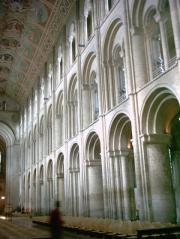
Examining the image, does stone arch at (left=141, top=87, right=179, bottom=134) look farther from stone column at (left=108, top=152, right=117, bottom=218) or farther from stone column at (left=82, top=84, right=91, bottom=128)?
stone column at (left=82, top=84, right=91, bottom=128)

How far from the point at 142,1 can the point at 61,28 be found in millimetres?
12284

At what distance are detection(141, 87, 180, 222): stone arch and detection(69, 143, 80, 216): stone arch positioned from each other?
339 inches

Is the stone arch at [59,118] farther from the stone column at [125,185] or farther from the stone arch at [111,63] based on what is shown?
the stone column at [125,185]

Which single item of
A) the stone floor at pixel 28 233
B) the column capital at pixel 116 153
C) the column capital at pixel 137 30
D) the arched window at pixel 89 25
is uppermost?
the arched window at pixel 89 25

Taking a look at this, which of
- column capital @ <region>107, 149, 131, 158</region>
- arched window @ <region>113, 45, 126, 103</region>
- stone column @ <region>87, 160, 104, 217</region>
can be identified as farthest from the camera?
→ stone column @ <region>87, 160, 104, 217</region>

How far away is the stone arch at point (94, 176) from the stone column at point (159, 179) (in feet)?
18.4

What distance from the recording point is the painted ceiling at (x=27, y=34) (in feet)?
78.4

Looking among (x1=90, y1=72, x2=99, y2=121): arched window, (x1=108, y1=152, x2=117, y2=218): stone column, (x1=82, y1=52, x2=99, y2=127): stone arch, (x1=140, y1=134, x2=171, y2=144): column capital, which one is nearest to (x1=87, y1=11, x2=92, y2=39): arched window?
(x1=82, y1=52, x2=99, y2=127): stone arch

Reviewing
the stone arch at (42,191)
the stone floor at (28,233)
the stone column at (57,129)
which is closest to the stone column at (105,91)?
the stone floor at (28,233)

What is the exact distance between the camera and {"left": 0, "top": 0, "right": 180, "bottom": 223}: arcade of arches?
12219mm

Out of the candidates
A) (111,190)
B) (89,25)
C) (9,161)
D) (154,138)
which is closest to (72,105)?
(89,25)

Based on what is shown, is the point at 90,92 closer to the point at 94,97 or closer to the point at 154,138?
the point at 94,97

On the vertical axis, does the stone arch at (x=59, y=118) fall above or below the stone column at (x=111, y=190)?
above

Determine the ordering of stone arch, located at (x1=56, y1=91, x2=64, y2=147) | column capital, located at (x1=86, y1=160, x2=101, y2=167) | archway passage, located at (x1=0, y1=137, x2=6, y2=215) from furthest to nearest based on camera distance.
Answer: archway passage, located at (x1=0, y1=137, x2=6, y2=215), stone arch, located at (x1=56, y1=91, x2=64, y2=147), column capital, located at (x1=86, y1=160, x2=101, y2=167)
